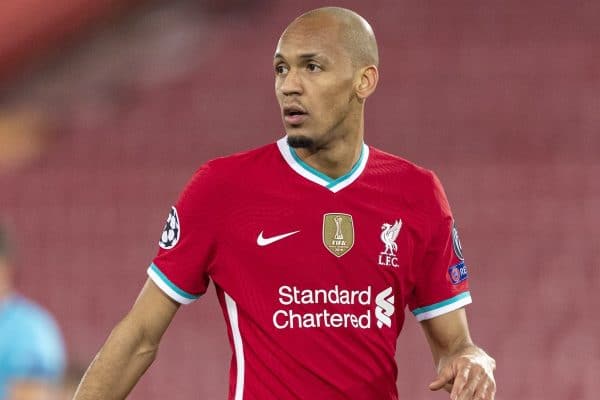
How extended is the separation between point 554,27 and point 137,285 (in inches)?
178

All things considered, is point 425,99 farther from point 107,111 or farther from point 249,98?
point 107,111

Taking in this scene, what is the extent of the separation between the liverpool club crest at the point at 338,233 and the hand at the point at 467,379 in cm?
38

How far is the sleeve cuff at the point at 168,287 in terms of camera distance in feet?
9.83

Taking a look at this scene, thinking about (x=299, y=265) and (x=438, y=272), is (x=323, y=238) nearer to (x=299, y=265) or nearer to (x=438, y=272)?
(x=299, y=265)

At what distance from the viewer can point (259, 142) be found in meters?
10.7

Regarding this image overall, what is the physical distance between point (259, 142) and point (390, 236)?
7699mm

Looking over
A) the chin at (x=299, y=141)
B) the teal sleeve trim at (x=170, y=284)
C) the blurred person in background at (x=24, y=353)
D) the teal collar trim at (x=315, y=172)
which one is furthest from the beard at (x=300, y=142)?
the blurred person in background at (x=24, y=353)

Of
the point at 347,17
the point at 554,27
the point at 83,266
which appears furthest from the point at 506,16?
the point at 347,17

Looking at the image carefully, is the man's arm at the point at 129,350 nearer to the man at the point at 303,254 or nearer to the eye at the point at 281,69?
the man at the point at 303,254

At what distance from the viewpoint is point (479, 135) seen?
1067 centimetres

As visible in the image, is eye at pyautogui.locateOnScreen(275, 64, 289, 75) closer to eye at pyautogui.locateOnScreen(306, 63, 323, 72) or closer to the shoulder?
eye at pyautogui.locateOnScreen(306, 63, 323, 72)

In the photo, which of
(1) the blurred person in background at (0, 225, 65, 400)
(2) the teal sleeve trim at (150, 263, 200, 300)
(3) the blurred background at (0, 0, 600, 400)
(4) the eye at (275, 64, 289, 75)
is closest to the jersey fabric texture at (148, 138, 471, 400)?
(2) the teal sleeve trim at (150, 263, 200, 300)

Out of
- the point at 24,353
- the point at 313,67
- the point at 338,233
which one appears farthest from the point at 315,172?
the point at 24,353

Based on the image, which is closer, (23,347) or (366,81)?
(366,81)
